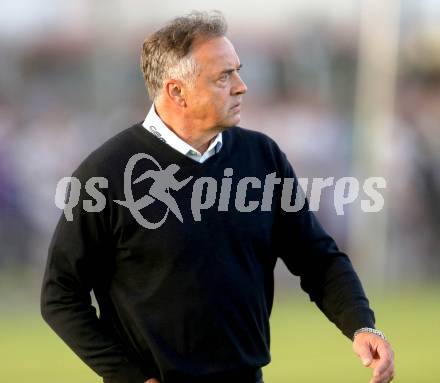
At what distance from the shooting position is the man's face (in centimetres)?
462

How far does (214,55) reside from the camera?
464 centimetres

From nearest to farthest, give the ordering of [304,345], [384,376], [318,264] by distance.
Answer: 1. [384,376]
2. [318,264]
3. [304,345]

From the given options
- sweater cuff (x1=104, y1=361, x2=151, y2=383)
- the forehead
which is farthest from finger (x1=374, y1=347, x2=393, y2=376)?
the forehead

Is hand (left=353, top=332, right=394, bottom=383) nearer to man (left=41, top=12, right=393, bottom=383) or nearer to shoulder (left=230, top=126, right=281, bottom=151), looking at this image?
man (left=41, top=12, right=393, bottom=383)

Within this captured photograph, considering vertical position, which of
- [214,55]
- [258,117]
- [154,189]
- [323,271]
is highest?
[214,55]

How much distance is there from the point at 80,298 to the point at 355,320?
0.98m

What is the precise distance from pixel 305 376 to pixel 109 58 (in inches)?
300

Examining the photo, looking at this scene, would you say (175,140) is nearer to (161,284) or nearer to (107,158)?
(107,158)

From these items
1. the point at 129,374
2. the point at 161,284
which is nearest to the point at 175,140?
the point at 161,284

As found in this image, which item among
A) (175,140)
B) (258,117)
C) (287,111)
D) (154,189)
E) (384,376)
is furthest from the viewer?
(287,111)

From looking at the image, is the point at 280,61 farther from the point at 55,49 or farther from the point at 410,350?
the point at 410,350

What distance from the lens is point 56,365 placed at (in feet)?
32.7

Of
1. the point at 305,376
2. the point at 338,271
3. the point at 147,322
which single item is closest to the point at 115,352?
the point at 147,322

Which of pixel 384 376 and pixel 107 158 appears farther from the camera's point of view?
pixel 107 158
